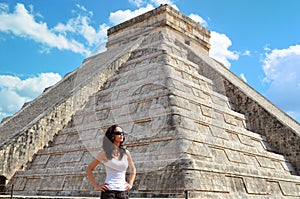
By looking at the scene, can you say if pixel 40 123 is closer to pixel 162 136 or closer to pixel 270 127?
pixel 162 136

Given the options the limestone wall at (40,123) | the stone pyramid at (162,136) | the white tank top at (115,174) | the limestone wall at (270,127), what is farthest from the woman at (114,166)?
the limestone wall at (270,127)

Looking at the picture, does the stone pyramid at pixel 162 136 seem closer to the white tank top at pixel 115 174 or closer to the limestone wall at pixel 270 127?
the limestone wall at pixel 270 127

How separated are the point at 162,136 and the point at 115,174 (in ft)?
12.8

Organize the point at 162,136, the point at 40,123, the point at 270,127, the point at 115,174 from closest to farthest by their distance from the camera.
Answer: the point at 115,174
the point at 162,136
the point at 40,123
the point at 270,127

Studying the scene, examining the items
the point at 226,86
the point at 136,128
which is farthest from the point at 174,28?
the point at 136,128

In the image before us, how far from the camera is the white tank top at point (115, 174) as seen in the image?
3039 mm

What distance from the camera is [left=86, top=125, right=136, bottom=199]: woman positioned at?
9.91 ft

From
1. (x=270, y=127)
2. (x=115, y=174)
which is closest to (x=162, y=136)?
(x=115, y=174)

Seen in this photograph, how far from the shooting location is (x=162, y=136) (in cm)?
695

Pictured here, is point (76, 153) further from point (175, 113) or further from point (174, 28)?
point (174, 28)

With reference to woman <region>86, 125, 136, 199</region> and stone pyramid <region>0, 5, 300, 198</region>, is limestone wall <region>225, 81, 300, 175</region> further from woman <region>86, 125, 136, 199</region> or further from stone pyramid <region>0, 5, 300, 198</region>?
woman <region>86, 125, 136, 199</region>

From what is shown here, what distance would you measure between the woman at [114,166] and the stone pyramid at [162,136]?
2.87 metres

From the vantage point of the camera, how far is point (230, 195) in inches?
244

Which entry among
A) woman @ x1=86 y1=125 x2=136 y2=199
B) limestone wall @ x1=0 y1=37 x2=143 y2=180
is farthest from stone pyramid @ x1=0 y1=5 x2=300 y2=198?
woman @ x1=86 y1=125 x2=136 y2=199
